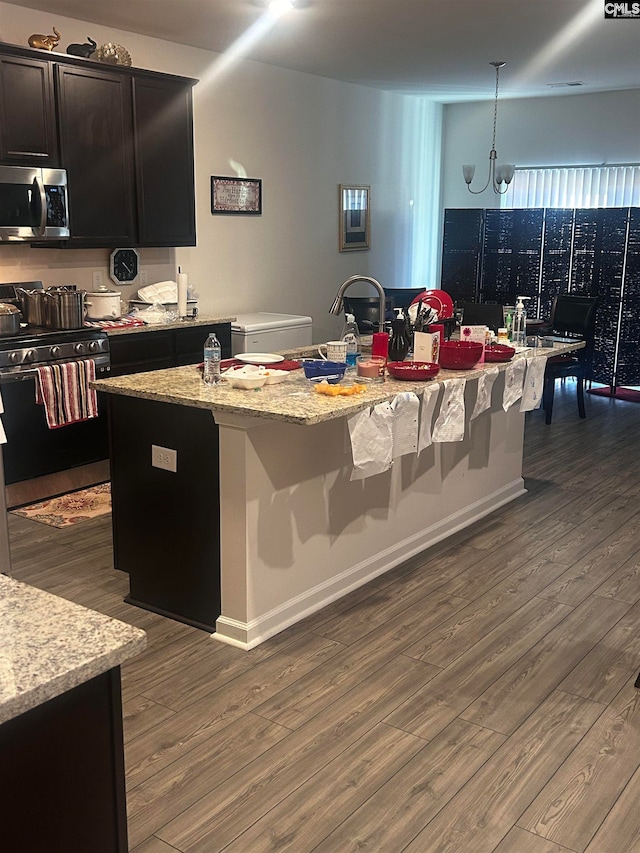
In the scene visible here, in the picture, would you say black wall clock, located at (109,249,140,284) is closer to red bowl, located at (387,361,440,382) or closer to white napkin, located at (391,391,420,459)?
red bowl, located at (387,361,440,382)

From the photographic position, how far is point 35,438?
4.59 meters

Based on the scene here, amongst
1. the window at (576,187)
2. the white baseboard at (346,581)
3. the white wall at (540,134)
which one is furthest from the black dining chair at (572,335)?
the white baseboard at (346,581)

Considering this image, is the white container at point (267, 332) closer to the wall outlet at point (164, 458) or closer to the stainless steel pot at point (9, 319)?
the stainless steel pot at point (9, 319)

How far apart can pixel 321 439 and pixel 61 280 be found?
8.77ft

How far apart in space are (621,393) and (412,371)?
4.87 m

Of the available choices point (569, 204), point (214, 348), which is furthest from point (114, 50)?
point (569, 204)

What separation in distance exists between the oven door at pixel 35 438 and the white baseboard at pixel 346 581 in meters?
1.94

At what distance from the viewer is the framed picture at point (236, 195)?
6.25 m

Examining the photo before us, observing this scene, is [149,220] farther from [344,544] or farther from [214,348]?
[344,544]

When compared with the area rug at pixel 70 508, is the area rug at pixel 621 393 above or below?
above

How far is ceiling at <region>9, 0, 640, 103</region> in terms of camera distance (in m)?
4.79

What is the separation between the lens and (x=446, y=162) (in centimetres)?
899

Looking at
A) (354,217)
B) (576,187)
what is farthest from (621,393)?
(354,217)

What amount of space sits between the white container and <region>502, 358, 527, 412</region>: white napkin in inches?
Result: 82.5
